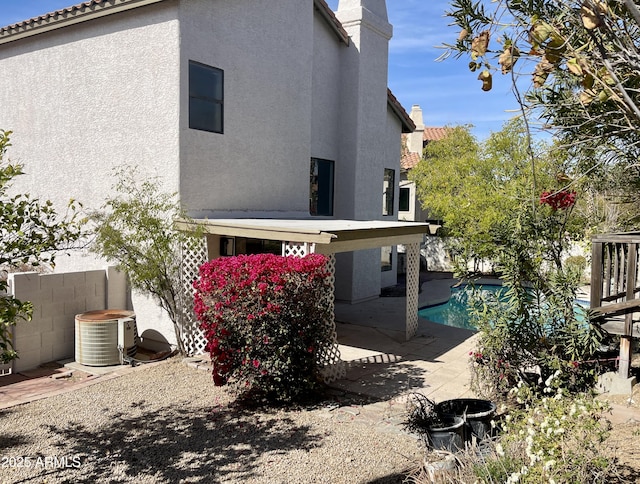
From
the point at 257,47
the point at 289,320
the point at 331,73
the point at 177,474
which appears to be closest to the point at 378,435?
the point at 289,320

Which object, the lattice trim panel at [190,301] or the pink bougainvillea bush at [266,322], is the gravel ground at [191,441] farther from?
the lattice trim panel at [190,301]

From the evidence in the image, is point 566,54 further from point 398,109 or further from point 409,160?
point 409,160

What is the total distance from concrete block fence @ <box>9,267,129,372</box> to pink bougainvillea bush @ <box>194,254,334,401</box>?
4908mm

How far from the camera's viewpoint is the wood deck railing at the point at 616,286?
9047 millimetres

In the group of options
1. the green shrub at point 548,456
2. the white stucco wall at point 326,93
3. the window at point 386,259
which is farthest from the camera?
the window at point 386,259

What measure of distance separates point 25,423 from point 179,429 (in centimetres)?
292

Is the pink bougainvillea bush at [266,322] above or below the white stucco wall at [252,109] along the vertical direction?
below

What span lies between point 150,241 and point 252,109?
210 inches

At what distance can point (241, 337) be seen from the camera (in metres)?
9.77

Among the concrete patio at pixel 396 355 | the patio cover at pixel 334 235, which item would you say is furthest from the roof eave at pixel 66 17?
the concrete patio at pixel 396 355

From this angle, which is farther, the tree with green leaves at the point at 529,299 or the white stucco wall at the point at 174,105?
the white stucco wall at the point at 174,105

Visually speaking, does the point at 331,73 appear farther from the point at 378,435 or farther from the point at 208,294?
the point at 378,435

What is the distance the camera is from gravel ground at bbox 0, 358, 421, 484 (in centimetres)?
730

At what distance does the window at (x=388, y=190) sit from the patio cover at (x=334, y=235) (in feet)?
26.7
